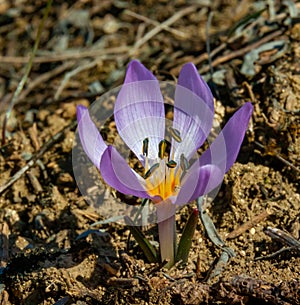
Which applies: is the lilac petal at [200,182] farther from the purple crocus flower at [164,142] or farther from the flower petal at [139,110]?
the flower petal at [139,110]

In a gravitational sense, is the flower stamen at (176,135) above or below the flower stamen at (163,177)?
above

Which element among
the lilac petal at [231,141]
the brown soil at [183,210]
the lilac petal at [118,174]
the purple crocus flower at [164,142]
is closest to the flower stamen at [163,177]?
the purple crocus flower at [164,142]

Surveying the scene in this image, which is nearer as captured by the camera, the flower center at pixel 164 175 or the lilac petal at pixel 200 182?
the lilac petal at pixel 200 182

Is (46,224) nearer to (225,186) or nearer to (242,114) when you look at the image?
(225,186)

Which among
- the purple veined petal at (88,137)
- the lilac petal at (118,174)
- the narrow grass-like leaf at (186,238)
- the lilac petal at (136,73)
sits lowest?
the narrow grass-like leaf at (186,238)

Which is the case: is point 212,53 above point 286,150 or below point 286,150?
above

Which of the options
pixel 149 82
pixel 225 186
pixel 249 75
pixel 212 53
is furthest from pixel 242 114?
pixel 212 53

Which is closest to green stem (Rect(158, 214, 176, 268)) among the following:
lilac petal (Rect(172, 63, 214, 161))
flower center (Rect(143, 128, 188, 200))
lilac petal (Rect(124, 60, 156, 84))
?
flower center (Rect(143, 128, 188, 200))

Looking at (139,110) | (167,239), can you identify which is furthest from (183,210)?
(139,110)
